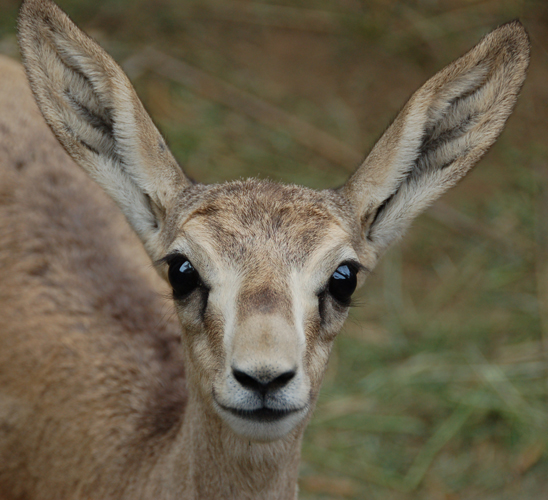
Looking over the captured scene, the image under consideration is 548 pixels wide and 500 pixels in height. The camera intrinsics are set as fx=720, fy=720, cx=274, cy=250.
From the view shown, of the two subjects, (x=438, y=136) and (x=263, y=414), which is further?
(x=438, y=136)

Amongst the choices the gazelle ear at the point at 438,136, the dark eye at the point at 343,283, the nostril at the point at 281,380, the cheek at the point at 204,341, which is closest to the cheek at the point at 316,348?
the dark eye at the point at 343,283

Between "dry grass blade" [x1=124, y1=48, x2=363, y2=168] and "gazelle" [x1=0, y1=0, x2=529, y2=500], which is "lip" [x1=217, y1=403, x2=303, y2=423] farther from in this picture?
"dry grass blade" [x1=124, y1=48, x2=363, y2=168]

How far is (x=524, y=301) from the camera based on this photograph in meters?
7.21

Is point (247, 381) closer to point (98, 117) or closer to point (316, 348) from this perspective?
point (316, 348)

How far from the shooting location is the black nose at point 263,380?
281 centimetres

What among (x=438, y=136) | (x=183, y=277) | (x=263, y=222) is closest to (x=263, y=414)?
(x=183, y=277)

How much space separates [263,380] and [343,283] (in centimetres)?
73

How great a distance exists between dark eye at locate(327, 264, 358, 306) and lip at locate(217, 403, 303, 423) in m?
0.60

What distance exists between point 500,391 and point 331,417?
1.49 m

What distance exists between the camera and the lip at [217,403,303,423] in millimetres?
2984

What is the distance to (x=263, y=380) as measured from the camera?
282 cm

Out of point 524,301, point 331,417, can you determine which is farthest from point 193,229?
point 524,301

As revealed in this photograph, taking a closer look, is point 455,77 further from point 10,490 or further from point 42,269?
point 10,490

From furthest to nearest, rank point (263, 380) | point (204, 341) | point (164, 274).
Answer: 1. point (164, 274)
2. point (204, 341)
3. point (263, 380)
